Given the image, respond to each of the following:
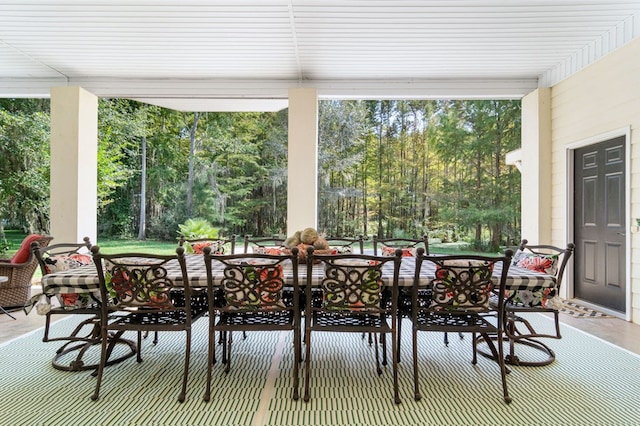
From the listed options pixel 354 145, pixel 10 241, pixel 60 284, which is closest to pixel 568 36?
pixel 60 284

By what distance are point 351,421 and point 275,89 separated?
14.6ft

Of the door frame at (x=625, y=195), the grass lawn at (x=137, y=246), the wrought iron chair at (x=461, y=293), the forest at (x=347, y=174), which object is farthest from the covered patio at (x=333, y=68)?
the grass lawn at (x=137, y=246)

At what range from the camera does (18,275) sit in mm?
3887

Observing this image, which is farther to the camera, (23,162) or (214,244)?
(23,162)

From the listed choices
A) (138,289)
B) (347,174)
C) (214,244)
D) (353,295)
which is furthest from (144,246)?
(353,295)

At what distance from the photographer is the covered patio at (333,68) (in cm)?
353

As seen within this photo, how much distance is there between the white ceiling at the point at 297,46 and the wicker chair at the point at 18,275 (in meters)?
2.38

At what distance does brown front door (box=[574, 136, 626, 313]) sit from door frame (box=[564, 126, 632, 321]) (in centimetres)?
5

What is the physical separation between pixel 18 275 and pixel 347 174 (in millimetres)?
7584

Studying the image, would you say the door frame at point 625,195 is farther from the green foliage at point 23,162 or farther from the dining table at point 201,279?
the green foliage at point 23,162

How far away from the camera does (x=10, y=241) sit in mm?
8945

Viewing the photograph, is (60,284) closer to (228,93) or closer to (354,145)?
(228,93)

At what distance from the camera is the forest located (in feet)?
31.9

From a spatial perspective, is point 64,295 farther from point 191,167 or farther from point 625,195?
point 191,167
